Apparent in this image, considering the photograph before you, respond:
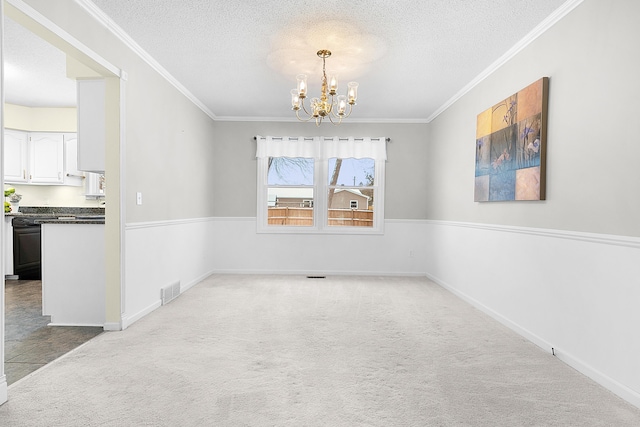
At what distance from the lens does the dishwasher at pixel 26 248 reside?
554cm

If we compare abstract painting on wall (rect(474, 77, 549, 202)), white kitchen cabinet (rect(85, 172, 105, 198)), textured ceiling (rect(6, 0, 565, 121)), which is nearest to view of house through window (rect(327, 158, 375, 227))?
textured ceiling (rect(6, 0, 565, 121))

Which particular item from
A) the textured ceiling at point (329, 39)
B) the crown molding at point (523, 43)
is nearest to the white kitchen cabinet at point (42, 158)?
the textured ceiling at point (329, 39)

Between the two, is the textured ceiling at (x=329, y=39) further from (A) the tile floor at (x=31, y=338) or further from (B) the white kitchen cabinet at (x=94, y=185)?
(B) the white kitchen cabinet at (x=94, y=185)

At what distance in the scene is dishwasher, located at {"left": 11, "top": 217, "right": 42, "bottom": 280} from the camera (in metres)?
5.54

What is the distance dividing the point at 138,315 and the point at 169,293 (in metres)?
0.70

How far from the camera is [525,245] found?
328 centimetres

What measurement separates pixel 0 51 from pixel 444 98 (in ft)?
14.9

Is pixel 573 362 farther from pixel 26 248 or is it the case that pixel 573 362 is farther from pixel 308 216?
pixel 26 248

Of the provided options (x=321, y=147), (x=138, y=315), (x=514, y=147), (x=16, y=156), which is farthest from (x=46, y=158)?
(x=514, y=147)

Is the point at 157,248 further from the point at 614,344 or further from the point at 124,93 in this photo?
the point at 614,344

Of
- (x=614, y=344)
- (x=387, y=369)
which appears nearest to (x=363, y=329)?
(x=387, y=369)

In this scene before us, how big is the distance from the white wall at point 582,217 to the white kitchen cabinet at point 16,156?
22.3 ft

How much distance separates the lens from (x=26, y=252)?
18.4 ft

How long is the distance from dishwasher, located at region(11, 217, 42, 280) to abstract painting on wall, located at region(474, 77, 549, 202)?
6023 millimetres
